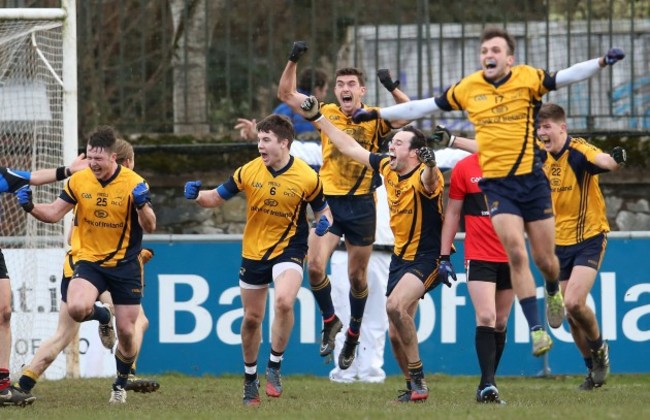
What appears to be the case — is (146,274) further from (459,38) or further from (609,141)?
(609,141)

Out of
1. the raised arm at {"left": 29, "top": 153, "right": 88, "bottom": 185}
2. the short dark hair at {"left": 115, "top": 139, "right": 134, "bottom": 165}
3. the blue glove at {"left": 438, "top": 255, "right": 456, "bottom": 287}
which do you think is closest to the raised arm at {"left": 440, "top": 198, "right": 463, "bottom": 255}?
the blue glove at {"left": 438, "top": 255, "right": 456, "bottom": 287}

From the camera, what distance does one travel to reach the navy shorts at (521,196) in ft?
35.8

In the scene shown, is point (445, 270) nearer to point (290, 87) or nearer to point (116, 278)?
point (290, 87)

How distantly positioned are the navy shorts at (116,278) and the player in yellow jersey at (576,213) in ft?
12.4

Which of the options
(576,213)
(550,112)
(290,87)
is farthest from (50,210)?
(576,213)

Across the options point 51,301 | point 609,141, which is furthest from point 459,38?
A: point 51,301

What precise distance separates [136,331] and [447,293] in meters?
3.67

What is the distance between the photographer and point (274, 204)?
39.1ft

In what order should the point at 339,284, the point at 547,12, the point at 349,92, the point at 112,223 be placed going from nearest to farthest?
1. the point at 112,223
2. the point at 349,92
3. the point at 339,284
4. the point at 547,12

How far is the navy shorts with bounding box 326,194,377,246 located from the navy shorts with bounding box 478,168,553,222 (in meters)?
2.25

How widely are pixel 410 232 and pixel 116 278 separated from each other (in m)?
2.54

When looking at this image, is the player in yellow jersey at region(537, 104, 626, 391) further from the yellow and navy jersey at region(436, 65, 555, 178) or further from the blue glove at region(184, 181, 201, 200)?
the blue glove at region(184, 181, 201, 200)

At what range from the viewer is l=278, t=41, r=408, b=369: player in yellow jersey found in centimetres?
1298

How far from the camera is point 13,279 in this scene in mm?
14992
